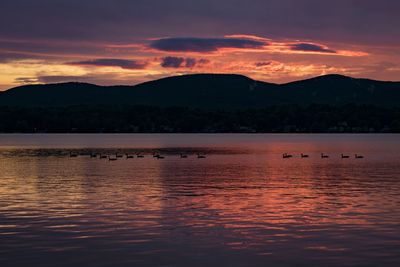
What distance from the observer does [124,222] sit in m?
40.2

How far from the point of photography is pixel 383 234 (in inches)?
1428

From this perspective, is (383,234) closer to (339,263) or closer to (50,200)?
(339,263)

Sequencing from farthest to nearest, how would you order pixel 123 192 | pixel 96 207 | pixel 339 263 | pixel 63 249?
pixel 123 192
pixel 96 207
pixel 63 249
pixel 339 263

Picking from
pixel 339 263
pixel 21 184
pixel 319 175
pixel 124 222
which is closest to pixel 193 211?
pixel 124 222

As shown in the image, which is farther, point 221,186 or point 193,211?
point 221,186

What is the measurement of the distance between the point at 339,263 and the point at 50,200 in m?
28.7

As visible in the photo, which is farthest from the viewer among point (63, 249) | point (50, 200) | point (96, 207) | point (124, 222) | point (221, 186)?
point (221, 186)

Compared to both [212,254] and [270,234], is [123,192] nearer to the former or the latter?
[270,234]

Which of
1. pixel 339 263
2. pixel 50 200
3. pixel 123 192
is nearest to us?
pixel 339 263

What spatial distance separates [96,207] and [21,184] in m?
21.7

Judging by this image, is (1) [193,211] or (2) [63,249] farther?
(1) [193,211]

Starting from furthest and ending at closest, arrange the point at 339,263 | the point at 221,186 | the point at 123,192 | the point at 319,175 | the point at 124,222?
the point at 319,175, the point at 221,186, the point at 123,192, the point at 124,222, the point at 339,263

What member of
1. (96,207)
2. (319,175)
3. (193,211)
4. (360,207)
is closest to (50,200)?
(96,207)

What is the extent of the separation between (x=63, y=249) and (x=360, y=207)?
79.3 ft
